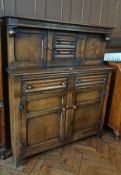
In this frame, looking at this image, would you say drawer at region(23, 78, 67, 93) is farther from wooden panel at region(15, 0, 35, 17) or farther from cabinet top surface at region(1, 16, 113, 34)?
wooden panel at region(15, 0, 35, 17)

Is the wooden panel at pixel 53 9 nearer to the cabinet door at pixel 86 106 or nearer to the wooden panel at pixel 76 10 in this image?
the wooden panel at pixel 76 10

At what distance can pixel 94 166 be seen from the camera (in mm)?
1678

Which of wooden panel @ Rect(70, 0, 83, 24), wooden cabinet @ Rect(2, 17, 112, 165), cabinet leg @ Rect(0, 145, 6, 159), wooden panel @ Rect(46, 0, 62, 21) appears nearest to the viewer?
wooden cabinet @ Rect(2, 17, 112, 165)

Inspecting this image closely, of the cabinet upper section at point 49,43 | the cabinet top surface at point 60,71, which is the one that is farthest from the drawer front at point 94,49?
the cabinet top surface at point 60,71

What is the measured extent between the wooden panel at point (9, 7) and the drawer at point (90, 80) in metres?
0.88

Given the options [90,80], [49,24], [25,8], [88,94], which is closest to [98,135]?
[88,94]

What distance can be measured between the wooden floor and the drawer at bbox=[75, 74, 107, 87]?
75cm

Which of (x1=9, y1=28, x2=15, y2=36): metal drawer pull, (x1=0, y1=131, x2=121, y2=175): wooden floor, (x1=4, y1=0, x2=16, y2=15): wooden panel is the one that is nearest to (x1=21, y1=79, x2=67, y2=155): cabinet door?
(x1=0, y1=131, x2=121, y2=175): wooden floor

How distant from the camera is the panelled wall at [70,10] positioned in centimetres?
161

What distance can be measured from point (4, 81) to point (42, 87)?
36 centimetres

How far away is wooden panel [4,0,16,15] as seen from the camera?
5.09 feet

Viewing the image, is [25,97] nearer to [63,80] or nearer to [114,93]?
[63,80]

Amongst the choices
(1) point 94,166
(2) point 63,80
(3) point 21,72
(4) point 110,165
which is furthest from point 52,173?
(3) point 21,72

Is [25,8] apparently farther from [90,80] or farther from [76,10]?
[90,80]
